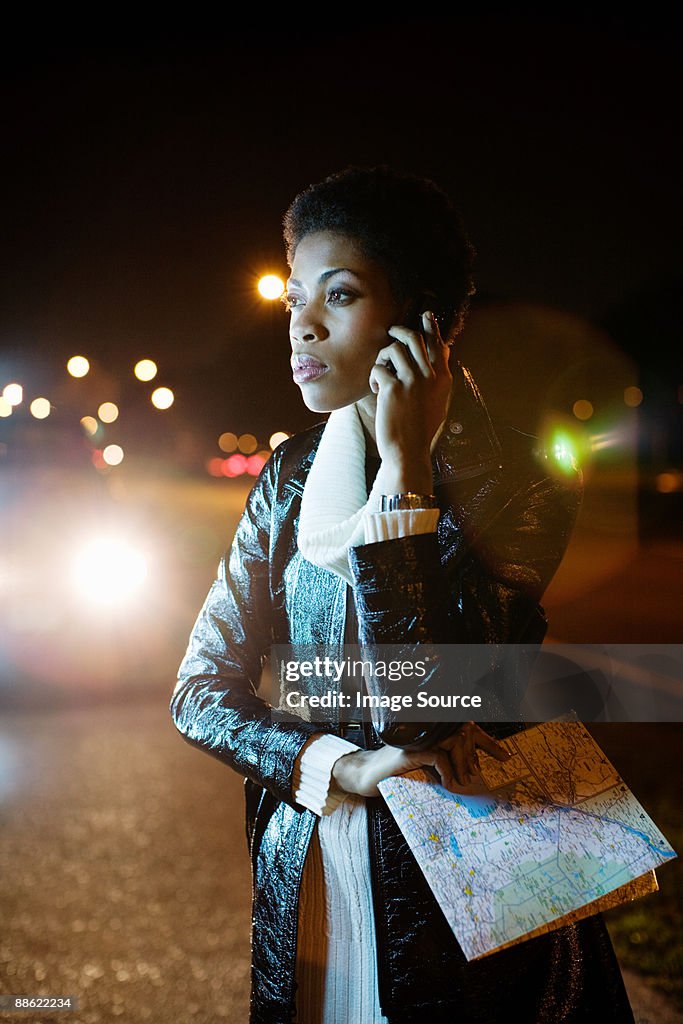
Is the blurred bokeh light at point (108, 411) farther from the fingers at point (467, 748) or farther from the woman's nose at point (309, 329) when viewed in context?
the fingers at point (467, 748)

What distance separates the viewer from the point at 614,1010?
1417 mm

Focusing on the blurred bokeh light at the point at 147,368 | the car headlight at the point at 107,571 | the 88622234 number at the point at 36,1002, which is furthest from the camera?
the car headlight at the point at 107,571

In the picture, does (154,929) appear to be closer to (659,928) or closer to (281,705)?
(659,928)

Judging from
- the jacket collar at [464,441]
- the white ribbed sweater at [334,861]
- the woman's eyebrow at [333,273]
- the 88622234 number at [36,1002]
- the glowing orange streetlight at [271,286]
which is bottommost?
the 88622234 number at [36,1002]

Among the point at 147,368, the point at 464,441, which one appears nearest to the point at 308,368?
the point at 464,441

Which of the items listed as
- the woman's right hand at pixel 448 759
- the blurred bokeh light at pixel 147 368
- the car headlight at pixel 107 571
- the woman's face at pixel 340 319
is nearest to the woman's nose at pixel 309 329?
the woman's face at pixel 340 319

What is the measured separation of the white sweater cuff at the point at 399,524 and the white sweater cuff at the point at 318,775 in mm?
395

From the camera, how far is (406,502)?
1297 millimetres

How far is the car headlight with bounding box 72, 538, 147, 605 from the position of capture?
7.89 m

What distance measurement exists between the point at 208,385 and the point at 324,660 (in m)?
1.68

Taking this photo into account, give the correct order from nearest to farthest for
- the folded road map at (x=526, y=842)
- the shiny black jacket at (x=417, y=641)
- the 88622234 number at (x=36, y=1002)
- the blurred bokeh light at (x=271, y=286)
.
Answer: the folded road map at (x=526, y=842), the shiny black jacket at (x=417, y=641), the blurred bokeh light at (x=271, y=286), the 88622234 number at (x=36, y=1002)

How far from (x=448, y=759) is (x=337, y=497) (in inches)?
19.5

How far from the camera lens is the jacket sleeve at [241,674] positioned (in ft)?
4.77

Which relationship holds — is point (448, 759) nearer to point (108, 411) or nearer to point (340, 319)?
point (340, 319)
